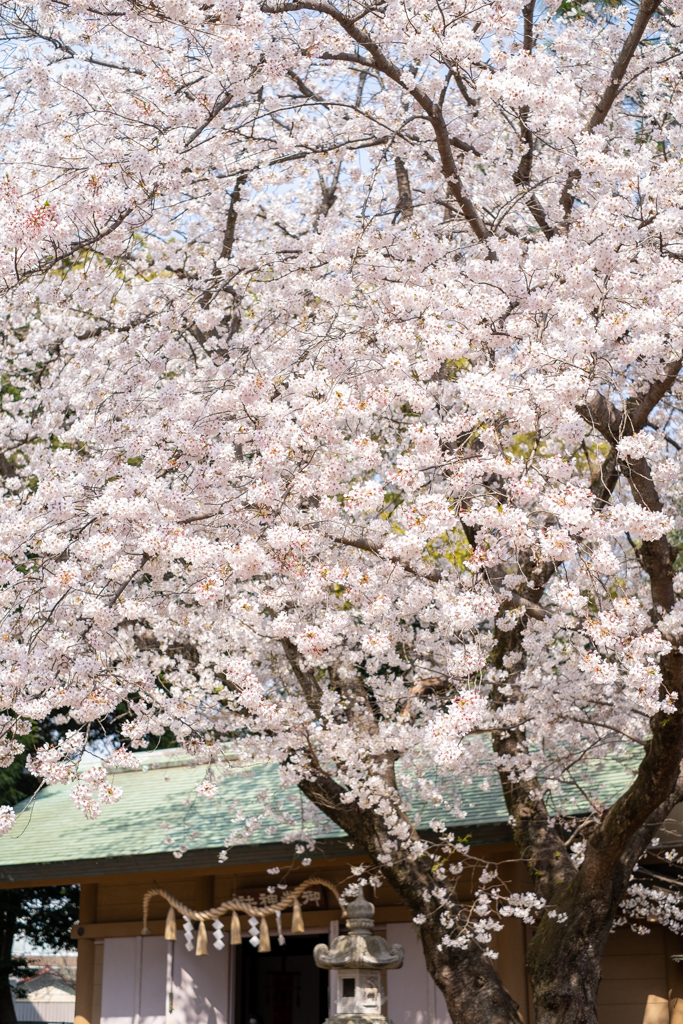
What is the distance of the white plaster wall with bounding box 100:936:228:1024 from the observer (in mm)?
9289

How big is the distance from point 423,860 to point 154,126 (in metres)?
5.26

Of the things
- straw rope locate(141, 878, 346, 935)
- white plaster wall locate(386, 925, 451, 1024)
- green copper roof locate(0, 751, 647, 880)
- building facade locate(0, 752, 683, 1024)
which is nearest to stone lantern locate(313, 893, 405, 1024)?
building facade locate(0, 752, 683, 1024)

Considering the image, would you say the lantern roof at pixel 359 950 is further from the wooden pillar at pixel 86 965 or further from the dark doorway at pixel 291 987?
the dark doorway at pixel 291 987

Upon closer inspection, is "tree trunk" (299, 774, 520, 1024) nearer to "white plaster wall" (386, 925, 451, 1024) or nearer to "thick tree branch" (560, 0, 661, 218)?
"white plaster wall" (386, 925, 451, 1024)

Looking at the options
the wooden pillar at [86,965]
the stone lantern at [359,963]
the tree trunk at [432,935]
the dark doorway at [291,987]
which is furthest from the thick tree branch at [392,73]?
the dark doorway at [291,987]

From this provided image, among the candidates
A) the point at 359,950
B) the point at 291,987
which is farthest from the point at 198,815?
the point at 291,987

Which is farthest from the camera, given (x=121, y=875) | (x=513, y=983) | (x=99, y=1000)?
(x=99, y=1000)

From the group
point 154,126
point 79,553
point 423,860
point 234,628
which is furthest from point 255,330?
point 423,860

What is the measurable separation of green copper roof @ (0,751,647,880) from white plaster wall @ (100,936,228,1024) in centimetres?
117

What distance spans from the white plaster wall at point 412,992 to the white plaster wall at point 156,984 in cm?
187

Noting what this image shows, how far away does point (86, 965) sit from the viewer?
33.5 feet

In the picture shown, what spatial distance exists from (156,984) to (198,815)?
67.2 inches

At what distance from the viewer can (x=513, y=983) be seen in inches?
315

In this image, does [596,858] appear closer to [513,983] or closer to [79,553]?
[513,983]
